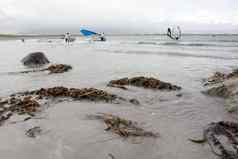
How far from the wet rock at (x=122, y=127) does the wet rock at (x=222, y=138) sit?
3.33 feet

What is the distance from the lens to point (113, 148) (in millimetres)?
4293

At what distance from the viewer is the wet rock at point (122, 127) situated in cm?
485

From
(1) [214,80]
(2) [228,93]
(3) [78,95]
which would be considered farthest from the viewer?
(1) [214,80]

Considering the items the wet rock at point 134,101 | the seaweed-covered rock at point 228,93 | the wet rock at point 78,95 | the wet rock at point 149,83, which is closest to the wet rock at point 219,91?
the seaweed-covered rock at point 228,93

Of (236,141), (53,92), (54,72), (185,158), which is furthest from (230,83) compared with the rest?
(54,72)

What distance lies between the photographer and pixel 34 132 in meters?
4.92

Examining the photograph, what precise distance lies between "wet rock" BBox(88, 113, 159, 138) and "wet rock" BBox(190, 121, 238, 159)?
101 cm

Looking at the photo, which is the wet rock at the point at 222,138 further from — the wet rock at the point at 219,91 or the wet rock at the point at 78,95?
the wet rock at the point at 78,95

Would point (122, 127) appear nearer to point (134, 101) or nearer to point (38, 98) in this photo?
point (134, 101)

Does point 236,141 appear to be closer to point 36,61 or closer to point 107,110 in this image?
point 107,110

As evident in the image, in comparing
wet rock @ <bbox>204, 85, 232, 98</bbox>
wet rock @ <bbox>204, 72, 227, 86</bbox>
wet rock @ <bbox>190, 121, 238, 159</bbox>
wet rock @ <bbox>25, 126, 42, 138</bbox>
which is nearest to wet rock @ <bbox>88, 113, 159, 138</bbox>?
wet rock @ <bbox>190, 121, 238, 159</bbox>

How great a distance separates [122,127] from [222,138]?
1.98 metres

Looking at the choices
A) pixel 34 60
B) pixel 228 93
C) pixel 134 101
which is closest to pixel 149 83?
pixel 134 101

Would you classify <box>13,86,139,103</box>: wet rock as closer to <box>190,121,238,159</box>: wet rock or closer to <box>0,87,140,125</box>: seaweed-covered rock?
<box>0,87,140,125</box>: seaweed-covered rock
